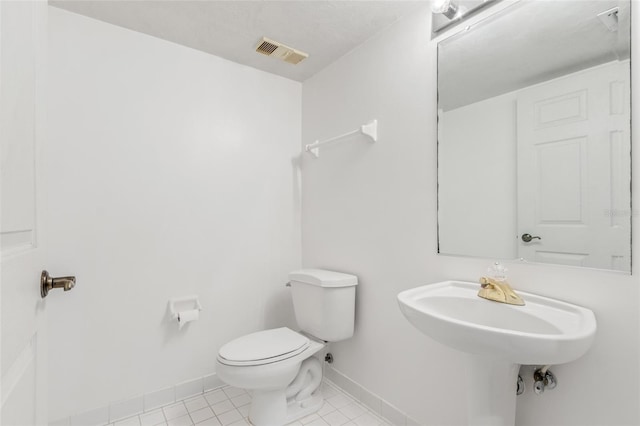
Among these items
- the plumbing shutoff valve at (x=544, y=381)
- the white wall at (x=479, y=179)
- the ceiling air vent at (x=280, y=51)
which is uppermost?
the ceiling air vent at (x=280, y=51)

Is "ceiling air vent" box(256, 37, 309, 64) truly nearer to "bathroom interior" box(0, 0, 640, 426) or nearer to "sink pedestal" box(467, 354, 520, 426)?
"bathroom interior" box(0, 0, 640, 426)

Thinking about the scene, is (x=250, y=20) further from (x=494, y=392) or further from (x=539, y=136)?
(x=494, y=392)

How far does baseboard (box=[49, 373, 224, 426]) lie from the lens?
1.58 metres

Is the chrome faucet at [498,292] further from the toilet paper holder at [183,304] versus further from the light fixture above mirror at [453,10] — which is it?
the toilet paper holder at [183,304]

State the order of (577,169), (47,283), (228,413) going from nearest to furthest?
(47,283) < (577,169) < (228,413)

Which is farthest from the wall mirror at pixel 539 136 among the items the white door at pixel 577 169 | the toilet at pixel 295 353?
the toilet at pixel 295 353

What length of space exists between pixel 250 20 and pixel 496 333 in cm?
179

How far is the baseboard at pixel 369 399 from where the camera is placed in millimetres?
1589

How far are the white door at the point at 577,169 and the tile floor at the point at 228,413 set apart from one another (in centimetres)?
124

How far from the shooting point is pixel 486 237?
1.29 m

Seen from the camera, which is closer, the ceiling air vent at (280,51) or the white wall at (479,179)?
the white wall at (479,179)

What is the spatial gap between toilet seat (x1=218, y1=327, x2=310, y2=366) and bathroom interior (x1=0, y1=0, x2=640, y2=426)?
0.07 m

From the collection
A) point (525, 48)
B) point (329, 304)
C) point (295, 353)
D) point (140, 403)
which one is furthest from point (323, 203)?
point (140, 403)

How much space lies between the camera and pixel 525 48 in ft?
3.96
